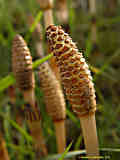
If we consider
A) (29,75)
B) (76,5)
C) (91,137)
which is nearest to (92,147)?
(91,137)

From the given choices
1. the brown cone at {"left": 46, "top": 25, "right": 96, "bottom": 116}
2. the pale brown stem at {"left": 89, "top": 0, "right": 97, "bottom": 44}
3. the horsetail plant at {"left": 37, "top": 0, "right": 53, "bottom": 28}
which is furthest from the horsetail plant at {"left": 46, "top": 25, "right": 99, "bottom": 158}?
the pale brown stem at {"left": 89, "top": 0, "right": 97, "bottom": 44}

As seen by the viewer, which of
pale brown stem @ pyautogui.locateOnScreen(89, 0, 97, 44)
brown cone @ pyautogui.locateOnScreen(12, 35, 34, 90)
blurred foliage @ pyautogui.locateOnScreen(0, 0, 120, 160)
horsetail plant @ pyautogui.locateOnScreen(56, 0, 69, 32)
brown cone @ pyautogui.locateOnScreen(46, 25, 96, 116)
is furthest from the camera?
pale brown stem @ pyautogui.locateOnScreen(89, 0, 97, 44)

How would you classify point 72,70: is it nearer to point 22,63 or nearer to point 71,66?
point 71,66

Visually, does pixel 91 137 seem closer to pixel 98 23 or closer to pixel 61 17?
pixel 61 17

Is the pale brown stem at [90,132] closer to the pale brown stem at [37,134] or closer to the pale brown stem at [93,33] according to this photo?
the pale brown stem at [37,134]

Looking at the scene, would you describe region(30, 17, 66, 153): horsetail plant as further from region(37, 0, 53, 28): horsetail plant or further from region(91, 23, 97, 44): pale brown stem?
region(91, 23, 97, 44): pale brown stem

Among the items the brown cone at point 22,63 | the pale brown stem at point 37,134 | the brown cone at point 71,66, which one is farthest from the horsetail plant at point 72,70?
the pale brown stem at point 37,134
